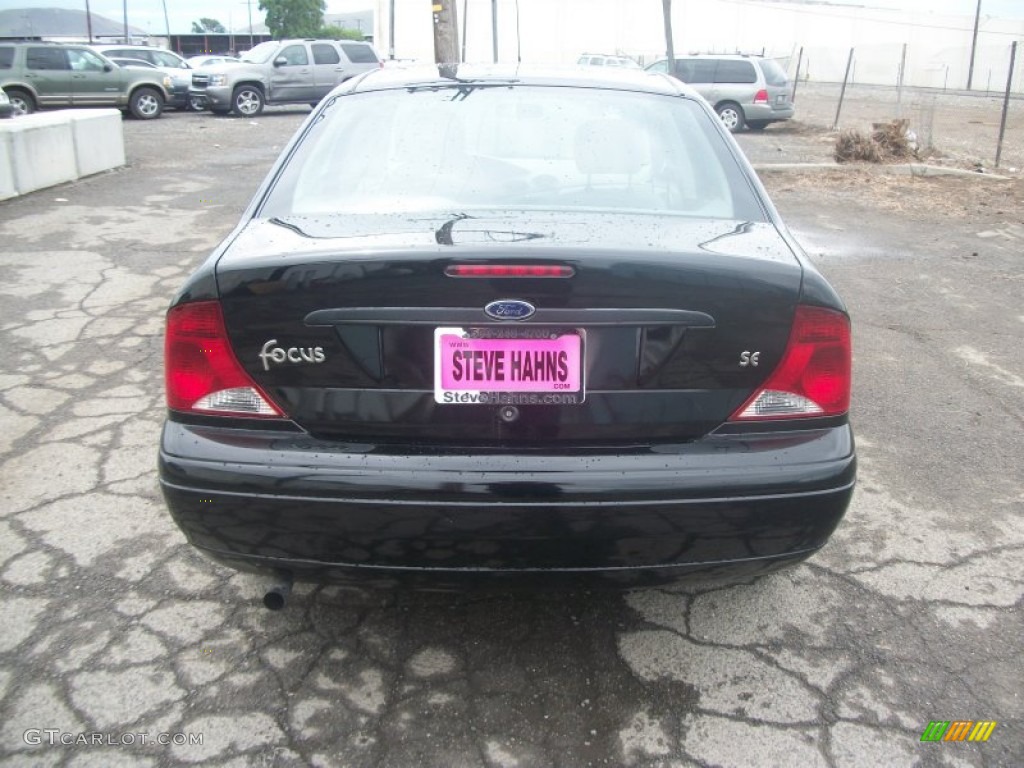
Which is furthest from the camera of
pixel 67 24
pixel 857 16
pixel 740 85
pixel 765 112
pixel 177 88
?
pixel 67 24

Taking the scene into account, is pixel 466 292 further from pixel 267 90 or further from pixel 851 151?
pixel 267 90

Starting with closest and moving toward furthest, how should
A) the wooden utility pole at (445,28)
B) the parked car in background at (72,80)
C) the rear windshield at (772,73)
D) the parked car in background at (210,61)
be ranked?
the wooden utility pole at (445,28), the parked car in background at (72,80), the rear windshield at (772,73), the parked car in background at (210,61)

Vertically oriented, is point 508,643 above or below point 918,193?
below

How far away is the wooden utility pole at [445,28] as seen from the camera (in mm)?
12258

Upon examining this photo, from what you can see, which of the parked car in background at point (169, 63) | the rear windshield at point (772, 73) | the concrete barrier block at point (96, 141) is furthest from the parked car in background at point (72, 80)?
the rear windshield at point (772, 73)

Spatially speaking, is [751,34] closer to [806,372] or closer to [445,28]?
[445,28]

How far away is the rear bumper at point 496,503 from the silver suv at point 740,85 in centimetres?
Result: 1832

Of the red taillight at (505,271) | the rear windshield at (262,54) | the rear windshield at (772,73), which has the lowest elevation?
the red taillight at (505,271)

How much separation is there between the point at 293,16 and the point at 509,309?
7276 cm

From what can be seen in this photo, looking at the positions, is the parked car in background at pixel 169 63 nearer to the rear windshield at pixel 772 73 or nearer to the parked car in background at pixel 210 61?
the parked car in background at pixel 210 61

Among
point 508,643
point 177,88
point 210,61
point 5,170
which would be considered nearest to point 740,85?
point 177,88

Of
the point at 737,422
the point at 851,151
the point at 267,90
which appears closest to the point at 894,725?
the point at 737,422

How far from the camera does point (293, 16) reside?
66812 mm

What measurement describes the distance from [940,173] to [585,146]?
35.4 ft
